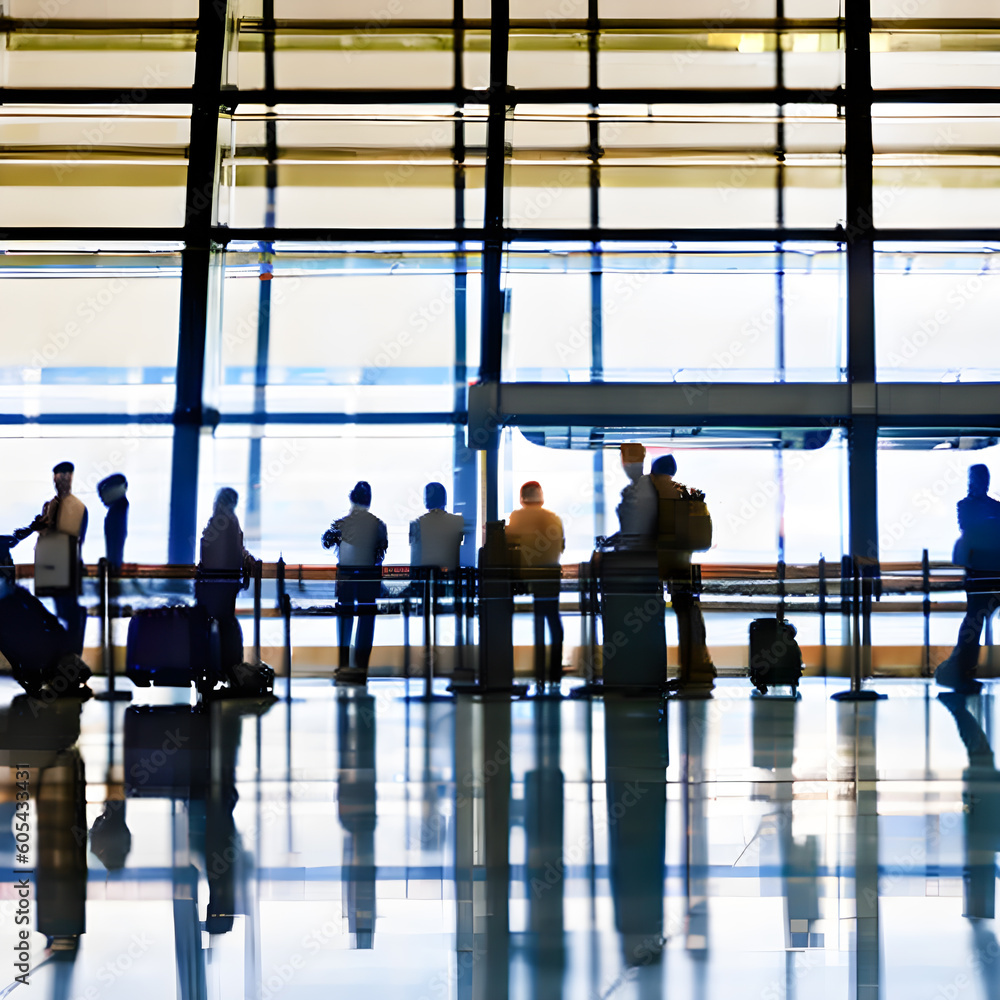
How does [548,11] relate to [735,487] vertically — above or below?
above

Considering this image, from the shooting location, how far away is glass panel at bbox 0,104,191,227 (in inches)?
330

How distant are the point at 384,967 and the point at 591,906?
1.85 feet

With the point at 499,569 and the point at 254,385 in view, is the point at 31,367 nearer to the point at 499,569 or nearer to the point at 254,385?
the point at 254,385

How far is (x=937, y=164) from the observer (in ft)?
28.3

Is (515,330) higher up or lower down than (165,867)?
higher up

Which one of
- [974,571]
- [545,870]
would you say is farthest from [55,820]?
[974,571]

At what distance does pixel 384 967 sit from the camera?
224 centimetres

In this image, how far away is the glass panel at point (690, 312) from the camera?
8125mm

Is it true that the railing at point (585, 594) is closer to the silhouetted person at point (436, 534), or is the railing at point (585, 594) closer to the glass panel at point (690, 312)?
the silhouetted person at point (436, 534)

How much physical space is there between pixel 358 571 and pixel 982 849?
5060 mm

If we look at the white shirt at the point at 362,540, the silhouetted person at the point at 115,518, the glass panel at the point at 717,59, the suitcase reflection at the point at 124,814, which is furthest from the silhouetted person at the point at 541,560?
the glass panel at the point at 717,59

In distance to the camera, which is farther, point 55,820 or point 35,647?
point 35,647

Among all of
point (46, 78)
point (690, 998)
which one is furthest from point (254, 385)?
point (690, 998)

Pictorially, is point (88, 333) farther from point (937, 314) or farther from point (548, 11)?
point (937, 314)
